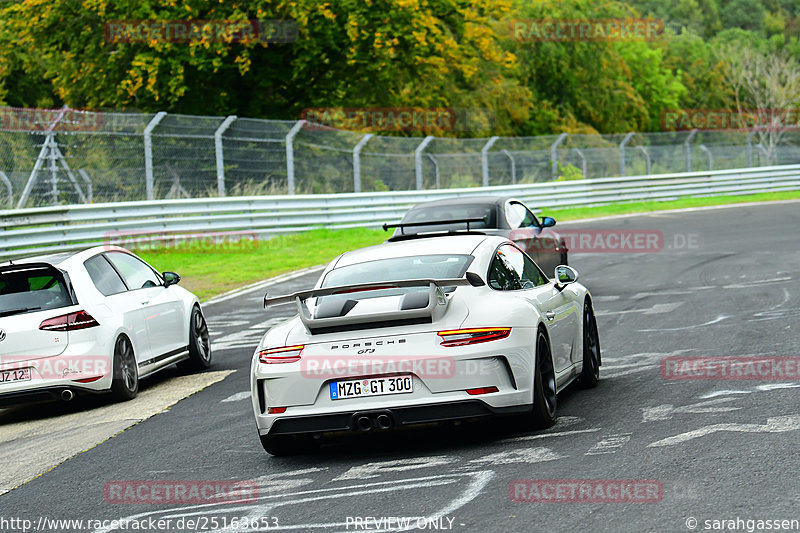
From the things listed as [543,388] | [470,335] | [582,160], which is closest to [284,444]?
[470,335]

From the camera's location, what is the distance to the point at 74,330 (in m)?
9.96

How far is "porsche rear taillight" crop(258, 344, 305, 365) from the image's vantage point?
7.13 metres

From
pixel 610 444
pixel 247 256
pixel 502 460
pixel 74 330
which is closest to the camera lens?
pixel 502 460

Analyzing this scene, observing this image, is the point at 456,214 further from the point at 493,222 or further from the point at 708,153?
the point at 708,153

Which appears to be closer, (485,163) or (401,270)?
(401,270)

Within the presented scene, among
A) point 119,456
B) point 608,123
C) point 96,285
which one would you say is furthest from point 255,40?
point 608,123

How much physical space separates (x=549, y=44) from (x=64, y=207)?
1704 inches

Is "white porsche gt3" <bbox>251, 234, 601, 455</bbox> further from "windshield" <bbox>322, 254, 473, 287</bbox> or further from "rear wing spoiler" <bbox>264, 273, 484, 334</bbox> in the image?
"windshield" <bbox>322, 254, 473, 287</bbox>

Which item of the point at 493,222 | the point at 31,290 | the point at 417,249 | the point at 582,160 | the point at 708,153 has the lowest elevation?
the point at 708,153

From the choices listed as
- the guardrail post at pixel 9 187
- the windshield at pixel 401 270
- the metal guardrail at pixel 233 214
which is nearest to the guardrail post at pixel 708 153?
the metal guardrail at pixel 233 214

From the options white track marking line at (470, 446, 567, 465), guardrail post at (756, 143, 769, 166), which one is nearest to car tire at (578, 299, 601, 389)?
white track marking line at (470, 446, 567, 465)

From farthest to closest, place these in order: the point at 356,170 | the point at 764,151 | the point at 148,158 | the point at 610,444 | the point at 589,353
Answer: the point at 764,151 < the point at 356,170 < the point at 148,158 < the point at 589,353 < the point at 610,444

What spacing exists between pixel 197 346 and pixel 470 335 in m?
5.48

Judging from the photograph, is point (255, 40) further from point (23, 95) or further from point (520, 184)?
point (23, 95)
